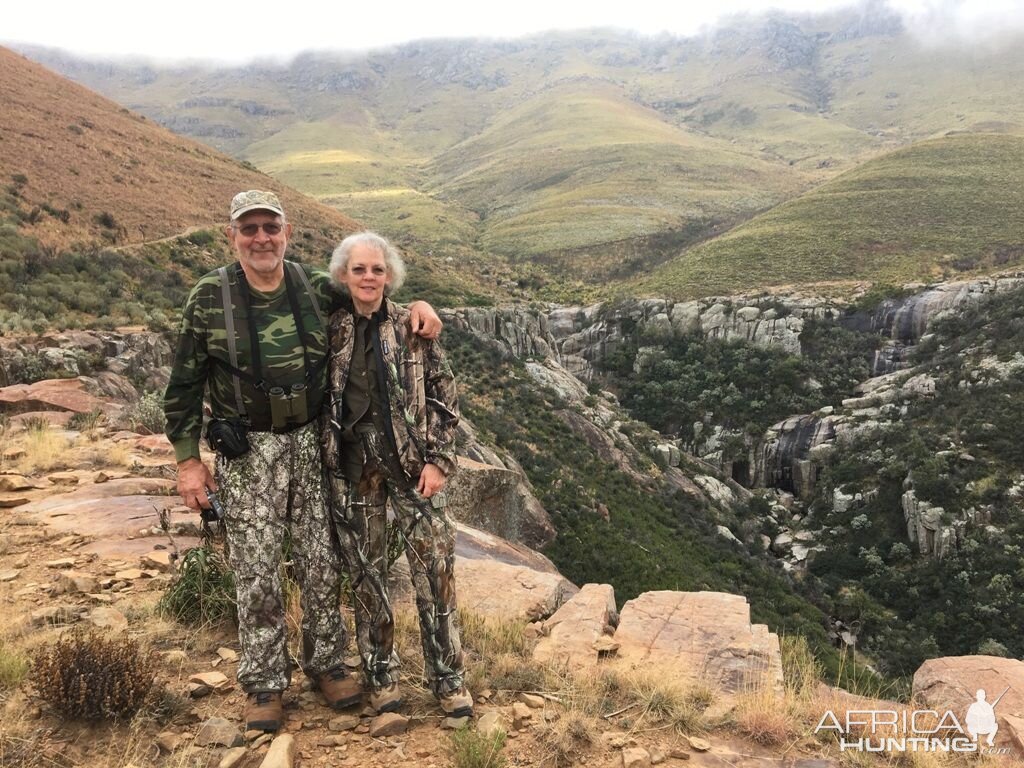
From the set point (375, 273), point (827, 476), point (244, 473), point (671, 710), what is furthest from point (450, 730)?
point (827, 476)

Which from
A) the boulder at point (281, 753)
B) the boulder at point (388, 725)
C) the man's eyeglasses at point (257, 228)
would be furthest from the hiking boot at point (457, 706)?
the man's eyeglasses at point (257, 228)

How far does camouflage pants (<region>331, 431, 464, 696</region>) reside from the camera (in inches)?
125

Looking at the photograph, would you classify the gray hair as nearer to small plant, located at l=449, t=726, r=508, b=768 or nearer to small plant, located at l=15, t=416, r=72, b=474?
small plant, located at l=449, t=726, r=508, b=768

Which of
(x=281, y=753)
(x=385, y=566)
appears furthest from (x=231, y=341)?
(x=281, y=753)

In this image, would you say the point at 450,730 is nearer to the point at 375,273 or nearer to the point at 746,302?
the point at 375,273

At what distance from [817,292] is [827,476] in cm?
1897

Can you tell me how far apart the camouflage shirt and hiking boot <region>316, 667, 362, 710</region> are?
1392mm

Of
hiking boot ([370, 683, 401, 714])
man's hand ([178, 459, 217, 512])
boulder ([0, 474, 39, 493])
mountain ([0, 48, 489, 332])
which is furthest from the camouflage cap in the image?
mountain ([0, 48, 489, 332])

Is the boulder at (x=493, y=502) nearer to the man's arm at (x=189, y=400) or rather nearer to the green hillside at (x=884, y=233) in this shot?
the man's arm at (x=189, y=400)

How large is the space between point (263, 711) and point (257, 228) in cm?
235

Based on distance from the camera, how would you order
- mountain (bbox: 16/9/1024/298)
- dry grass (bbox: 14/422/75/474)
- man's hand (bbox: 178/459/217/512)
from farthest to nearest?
mountain (bbox: 16/9/1024/298)
dry grass (bbox: 14/422/75/474)
man's hand (bbox: 178/459/217/512)

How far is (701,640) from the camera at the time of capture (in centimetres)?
473

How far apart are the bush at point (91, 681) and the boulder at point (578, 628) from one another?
2.36m

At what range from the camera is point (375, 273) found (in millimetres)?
2977
